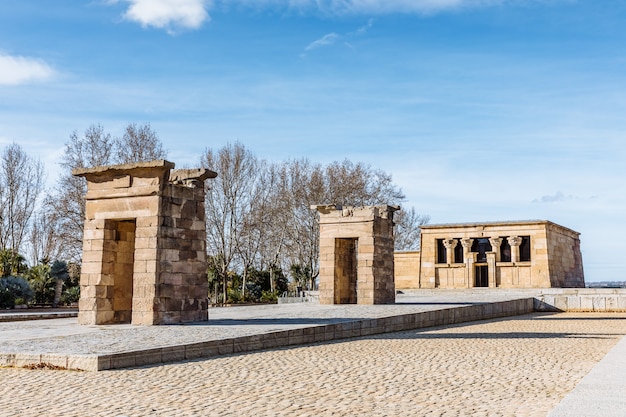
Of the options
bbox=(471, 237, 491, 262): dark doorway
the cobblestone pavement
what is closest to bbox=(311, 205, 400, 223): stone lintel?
the cobblestone pavement

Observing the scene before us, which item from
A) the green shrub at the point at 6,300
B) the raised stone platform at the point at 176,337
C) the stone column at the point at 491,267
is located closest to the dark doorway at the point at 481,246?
the stone column at the point at 491,267

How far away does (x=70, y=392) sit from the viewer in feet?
21.7

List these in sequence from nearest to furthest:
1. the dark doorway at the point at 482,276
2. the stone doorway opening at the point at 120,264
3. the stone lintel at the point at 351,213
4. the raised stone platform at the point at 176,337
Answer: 1. the raised stone platform at the point at 176,337
2. the stone doorway opening at the point at 120,264
3. the stone lintel at the point at 351,213
4. the dark doorway at the point at 482,276

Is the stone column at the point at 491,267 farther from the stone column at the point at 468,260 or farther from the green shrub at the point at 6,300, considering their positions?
the green shrub at the point at 6,300

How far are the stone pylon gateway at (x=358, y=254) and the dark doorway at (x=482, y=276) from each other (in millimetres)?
17249

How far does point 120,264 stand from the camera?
46.8ft

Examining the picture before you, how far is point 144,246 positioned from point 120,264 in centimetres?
132

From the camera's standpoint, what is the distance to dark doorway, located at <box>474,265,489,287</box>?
3784 centimetres

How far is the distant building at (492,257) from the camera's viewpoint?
35594 mm

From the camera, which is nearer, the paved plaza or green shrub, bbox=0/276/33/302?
the paved plaza

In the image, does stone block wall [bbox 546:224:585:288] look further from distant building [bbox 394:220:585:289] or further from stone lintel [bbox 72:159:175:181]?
stone lintel [bbox 72:159:175:181]

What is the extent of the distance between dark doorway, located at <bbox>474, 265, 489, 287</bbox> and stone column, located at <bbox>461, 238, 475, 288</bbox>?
56cm

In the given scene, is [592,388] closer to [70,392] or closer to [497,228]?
[70,392]

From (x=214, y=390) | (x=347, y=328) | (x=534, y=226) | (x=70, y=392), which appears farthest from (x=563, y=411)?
(x=534, y=226)
